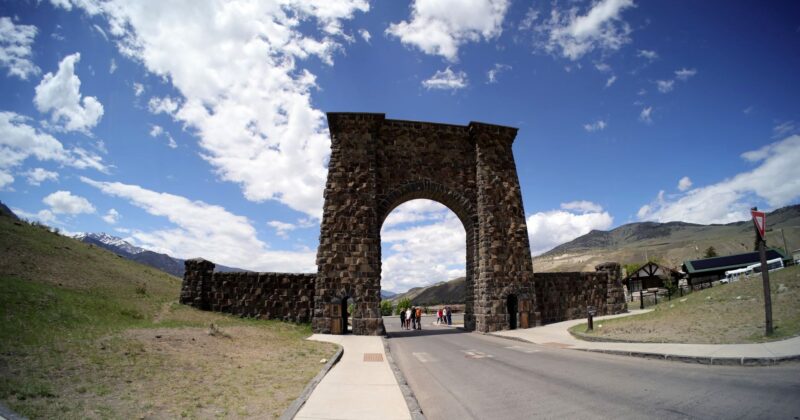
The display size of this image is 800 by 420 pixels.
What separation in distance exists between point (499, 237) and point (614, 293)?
9683mm

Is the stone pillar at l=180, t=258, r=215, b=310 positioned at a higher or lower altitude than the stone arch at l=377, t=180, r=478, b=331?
lower

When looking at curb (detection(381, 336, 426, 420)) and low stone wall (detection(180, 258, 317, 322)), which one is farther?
low stone wall (detection(180, 258, 317, 322))

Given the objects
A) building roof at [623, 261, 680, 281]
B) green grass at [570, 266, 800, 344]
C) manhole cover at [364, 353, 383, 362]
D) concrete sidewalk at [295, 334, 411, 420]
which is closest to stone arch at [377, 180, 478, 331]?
green grass at [570, 266, 800, 344]

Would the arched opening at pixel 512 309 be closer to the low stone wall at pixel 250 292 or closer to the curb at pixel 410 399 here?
the low stone wall at pixel 250 292

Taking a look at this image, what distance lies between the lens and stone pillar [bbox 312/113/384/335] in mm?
21172

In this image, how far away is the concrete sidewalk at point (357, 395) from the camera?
593 centimetres

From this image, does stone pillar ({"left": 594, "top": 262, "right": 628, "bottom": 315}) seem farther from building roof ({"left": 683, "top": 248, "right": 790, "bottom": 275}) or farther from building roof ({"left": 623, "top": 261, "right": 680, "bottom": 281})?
building roof ({"left": 683, "top": 248, "right": 790, "bottom": 275})

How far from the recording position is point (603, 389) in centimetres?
705

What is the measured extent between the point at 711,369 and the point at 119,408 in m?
11.0

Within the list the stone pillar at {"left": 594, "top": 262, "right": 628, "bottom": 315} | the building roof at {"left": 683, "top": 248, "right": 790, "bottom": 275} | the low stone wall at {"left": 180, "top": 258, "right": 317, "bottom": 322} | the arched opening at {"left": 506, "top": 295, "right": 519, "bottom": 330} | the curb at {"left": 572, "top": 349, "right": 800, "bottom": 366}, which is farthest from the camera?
the building roof at {"left": 683, "top": 248, "right": 790, "bottom": 275}

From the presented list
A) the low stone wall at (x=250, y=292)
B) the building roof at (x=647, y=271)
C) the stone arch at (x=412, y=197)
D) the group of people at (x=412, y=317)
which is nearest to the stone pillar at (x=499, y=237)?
the stone arch at (x=412, y=197)

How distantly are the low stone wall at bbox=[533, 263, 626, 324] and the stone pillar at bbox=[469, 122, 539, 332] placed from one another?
6.38 feet

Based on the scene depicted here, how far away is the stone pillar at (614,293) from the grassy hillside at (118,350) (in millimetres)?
20344

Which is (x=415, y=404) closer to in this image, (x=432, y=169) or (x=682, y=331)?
(x=682, y=331)
